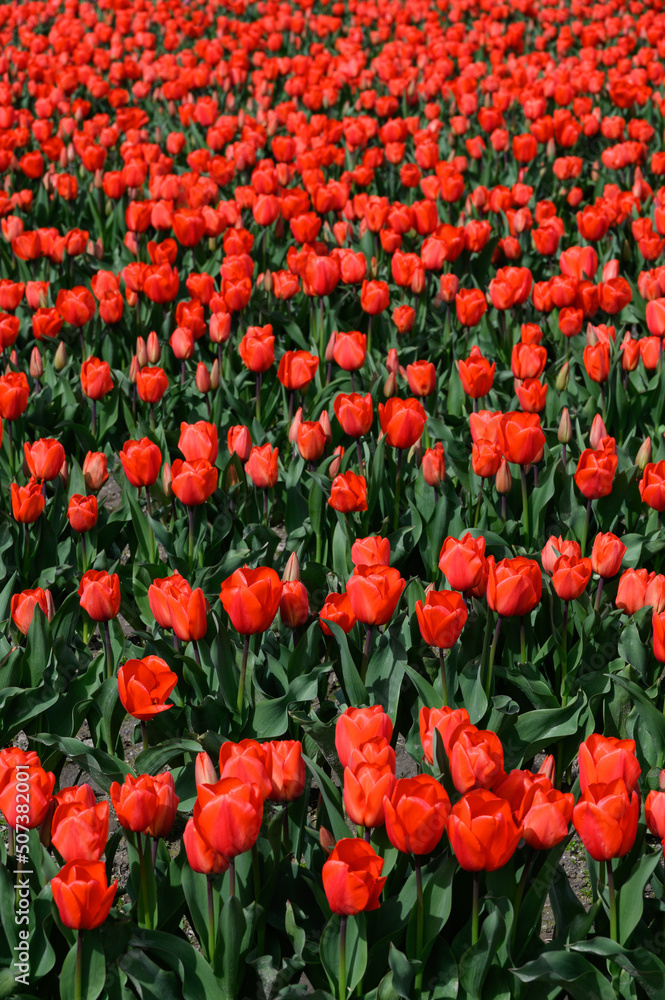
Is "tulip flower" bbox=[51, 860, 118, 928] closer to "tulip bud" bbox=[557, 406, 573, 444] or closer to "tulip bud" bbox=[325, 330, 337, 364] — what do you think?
"tulip bud" bbox=[557, 406, 573, 444]

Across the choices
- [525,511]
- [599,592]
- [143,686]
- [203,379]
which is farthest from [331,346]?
[143,686]

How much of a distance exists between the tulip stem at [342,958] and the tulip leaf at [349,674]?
0.69 m

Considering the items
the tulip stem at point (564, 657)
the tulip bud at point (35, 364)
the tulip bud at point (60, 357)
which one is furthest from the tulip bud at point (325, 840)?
the tulip bud at point (60, 357)

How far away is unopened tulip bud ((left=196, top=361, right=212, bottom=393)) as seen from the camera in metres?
3.81

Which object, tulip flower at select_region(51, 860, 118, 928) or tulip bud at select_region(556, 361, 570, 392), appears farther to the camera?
tulip bud at select_region(556, 361, 570, 392)

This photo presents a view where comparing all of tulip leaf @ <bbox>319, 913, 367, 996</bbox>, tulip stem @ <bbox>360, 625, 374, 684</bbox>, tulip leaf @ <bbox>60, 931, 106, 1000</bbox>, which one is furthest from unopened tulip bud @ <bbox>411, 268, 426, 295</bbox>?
tulip leaf @ <bbox>60, 931, 106, 1000</bbox>

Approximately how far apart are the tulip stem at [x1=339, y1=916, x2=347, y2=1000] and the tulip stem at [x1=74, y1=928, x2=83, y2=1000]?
46 centimetres

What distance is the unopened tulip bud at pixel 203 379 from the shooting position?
3.81 m

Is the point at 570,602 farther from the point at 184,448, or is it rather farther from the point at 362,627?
the point at 184,448

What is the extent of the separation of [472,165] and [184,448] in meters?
4.35

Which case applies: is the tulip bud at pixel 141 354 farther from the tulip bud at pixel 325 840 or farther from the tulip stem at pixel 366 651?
the tulip bud at pixel 325 840

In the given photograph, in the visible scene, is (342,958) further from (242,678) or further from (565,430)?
(565,430)

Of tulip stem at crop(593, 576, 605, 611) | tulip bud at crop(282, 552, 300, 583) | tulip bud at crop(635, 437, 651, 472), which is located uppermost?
tulip bud at crop(282, 552, 300, 583)

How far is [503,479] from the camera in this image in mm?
3158
